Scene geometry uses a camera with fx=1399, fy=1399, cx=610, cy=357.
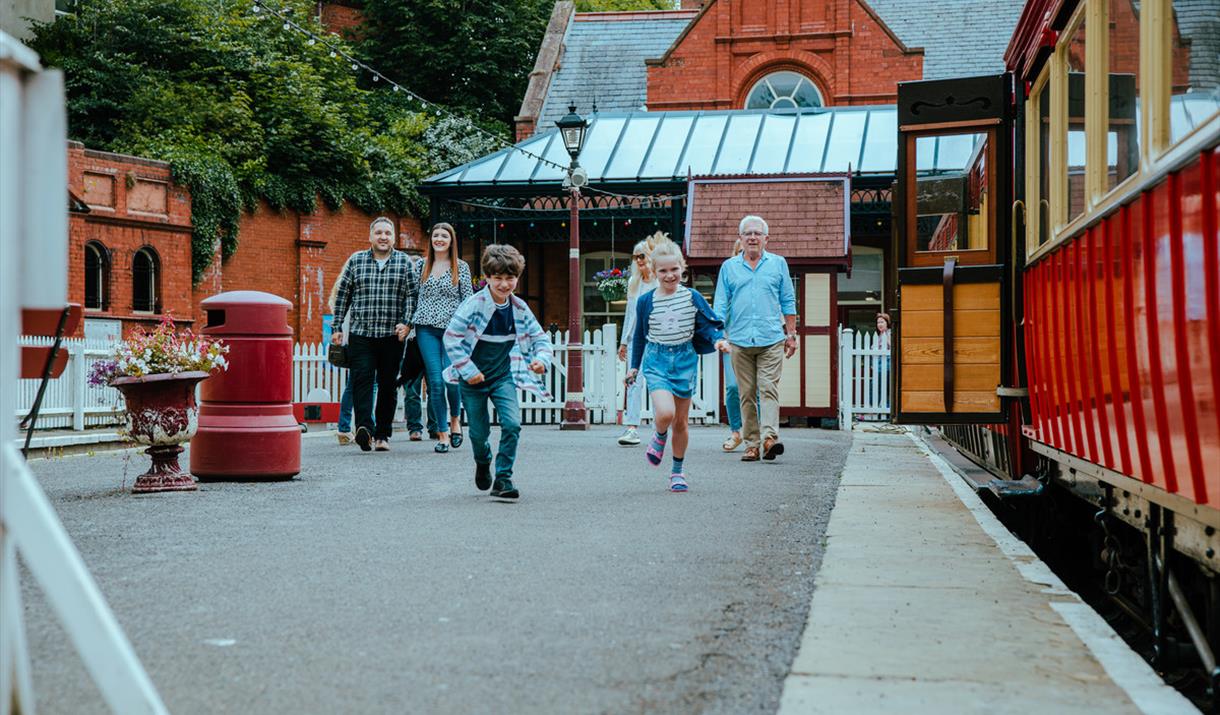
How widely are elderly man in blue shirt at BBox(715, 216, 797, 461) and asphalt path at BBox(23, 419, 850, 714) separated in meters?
2.15

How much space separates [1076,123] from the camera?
6234 millimetres

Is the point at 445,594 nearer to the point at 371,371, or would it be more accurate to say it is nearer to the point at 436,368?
the point at 371,371

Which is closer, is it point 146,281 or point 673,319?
point 673,319

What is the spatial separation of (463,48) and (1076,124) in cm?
4497

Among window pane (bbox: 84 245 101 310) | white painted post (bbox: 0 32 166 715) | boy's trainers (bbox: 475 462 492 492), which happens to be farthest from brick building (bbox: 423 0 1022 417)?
white painted post (bbox: 0 32 166 715)

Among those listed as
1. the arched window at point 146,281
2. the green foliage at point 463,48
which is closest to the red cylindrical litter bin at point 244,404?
the arched window at point 146,281

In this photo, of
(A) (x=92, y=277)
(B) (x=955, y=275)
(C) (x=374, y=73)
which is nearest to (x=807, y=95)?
(A) (x=92, y=277)

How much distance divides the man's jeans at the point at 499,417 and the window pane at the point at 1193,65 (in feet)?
15.6

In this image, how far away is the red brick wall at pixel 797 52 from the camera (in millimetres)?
35781

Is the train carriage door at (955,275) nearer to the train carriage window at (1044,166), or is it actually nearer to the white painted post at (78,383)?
the train carriage window at (1044,166)

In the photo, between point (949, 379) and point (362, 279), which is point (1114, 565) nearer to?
point (949, 379)

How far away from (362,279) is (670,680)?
29.1ft

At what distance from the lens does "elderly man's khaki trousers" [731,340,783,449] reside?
11.5 metres

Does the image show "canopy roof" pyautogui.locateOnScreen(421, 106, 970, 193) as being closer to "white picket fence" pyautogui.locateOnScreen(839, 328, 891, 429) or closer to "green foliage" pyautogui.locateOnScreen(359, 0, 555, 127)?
"white picket fence" pyautogui.locateOnScreen(839, 328, 891, 429)
